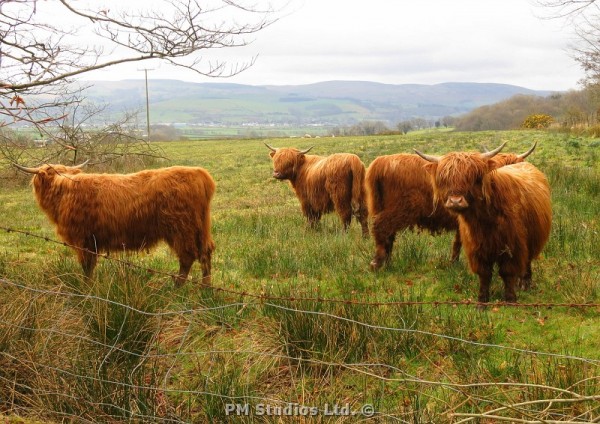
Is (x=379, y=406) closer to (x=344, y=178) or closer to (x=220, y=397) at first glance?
(x=220, y=397)

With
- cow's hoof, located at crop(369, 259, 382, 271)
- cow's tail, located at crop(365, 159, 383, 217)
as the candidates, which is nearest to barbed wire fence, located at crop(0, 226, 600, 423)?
cow's hoof, located at crop(369, 259, 382, 271)

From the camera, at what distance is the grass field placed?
10.4 ft

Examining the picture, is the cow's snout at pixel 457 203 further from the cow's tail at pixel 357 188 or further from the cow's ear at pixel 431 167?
the cow's tail at pixel 357 188

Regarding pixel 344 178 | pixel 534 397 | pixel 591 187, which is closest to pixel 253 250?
pixel 344 178

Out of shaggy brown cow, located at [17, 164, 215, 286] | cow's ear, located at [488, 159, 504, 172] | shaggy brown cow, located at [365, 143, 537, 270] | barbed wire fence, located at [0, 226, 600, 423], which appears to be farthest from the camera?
shaggy brown cow, located at [365, 143, 537, 270]

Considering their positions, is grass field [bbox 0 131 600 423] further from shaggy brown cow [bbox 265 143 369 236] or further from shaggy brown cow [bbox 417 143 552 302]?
shaggy brown cow [bbox 265 143 369 236]

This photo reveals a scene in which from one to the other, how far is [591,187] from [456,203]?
5969 millimetres

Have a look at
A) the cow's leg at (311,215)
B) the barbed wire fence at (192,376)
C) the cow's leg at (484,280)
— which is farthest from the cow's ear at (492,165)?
the cow's leg at (311,215)

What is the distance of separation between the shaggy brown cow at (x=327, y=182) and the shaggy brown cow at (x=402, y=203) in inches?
65.5

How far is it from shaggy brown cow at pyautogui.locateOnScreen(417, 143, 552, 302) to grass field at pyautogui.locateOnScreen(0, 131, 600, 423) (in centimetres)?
39

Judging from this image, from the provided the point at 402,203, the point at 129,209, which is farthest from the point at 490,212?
the point at 129,209

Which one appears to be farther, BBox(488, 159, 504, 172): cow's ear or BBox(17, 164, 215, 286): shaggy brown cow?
BBox(17, 164, 215, 286): shaggy brown cow

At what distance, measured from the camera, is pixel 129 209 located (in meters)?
5.80

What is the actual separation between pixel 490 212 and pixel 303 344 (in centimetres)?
207
